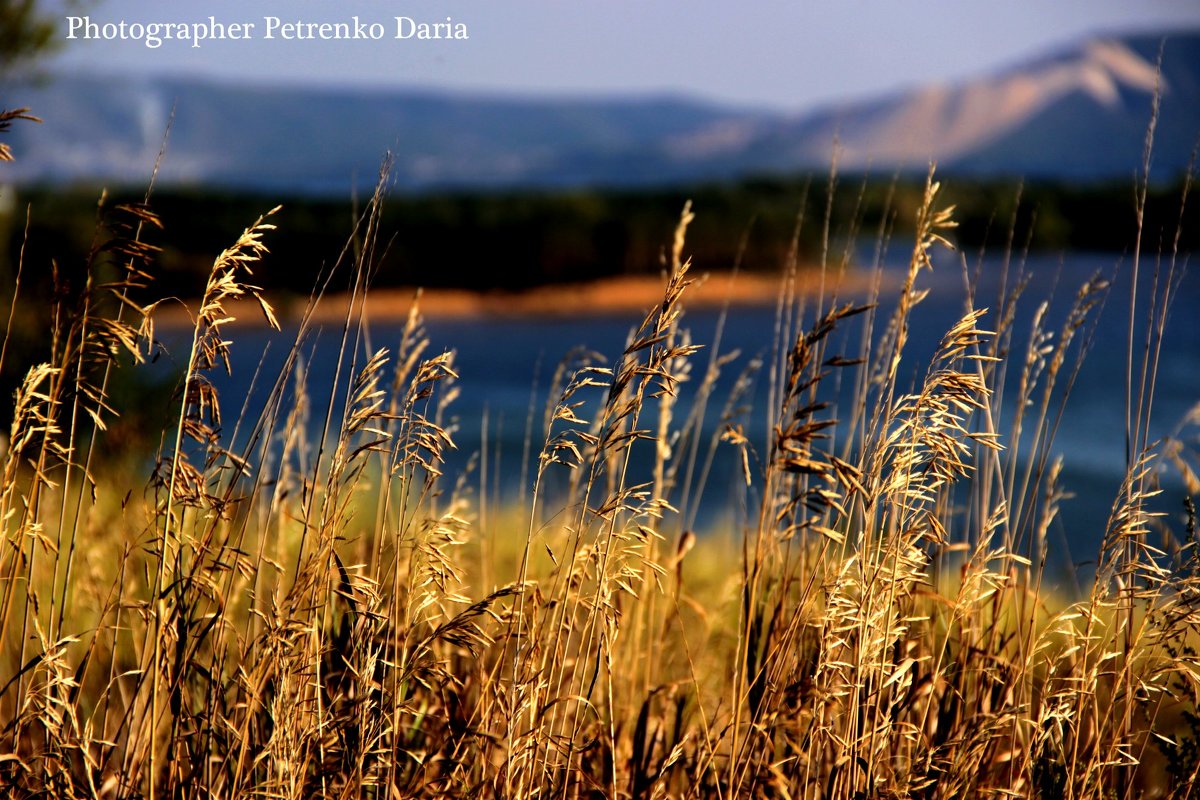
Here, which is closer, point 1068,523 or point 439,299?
point 1068,523

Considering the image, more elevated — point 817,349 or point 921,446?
point 817,349

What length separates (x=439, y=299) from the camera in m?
24.4

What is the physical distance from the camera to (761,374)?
35.9 ft

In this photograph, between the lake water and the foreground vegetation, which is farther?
the lake water

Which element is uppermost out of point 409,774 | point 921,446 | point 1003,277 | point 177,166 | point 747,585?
point 177,166

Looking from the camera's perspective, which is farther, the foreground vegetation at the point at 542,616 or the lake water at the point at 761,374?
the lake water at the point at 761,374

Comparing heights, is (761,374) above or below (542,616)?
below

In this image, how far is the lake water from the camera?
9.39 metres

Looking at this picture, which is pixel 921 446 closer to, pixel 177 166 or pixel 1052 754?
pixel 1052 754

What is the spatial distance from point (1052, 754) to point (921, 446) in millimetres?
762

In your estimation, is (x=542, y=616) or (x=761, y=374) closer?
(x=542, y=616)

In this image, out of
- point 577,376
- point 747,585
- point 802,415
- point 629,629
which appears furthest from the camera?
point 629,629

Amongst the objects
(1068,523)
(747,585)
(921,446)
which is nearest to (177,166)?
(747,585)

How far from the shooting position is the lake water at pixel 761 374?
9.39 meters
